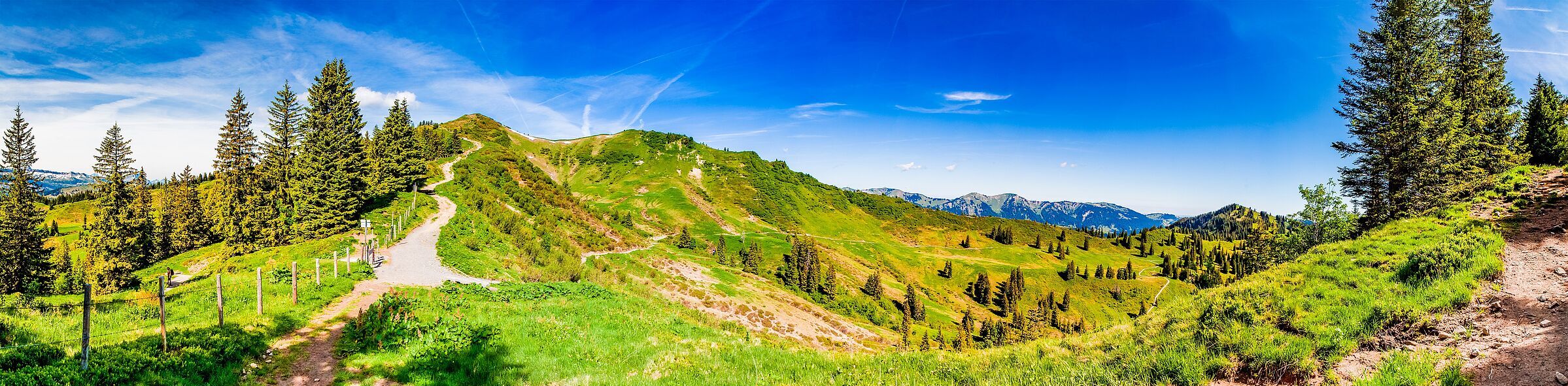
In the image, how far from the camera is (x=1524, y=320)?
786 centimetres

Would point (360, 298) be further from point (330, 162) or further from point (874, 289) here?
point (874, 289)

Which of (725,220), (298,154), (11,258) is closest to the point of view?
(11,258)

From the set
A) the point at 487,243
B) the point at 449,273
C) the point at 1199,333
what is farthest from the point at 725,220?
the point at 1199,333

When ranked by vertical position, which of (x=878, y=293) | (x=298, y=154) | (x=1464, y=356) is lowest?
(x=878, y=293)

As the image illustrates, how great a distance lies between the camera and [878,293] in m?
84.6

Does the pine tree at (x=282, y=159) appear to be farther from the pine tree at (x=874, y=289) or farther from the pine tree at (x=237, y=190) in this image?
the pine tree at (x=874, y=289)

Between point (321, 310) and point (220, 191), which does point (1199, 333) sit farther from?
point (220, 191)


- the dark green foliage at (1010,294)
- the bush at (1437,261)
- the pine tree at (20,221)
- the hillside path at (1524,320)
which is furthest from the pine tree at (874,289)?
the pine tree at (20,221)

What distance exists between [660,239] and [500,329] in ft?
217

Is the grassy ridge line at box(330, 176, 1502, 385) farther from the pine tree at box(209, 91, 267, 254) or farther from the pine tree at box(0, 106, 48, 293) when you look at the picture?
the pine tree at box(0, 106, 48, 293)

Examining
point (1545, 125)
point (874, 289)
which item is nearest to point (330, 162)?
point (874, 289)

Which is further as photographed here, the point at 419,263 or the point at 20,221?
the point at 20,221

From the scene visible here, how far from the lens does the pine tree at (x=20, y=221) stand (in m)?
36.9

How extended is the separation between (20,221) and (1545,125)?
4637 inches
